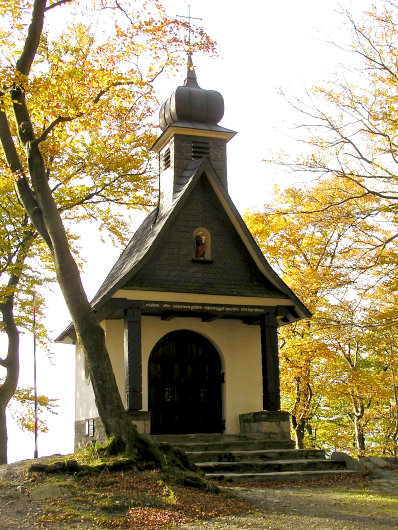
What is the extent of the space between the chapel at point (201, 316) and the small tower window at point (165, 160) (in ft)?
2.58

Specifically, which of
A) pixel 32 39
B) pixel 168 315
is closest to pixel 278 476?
pixel 168 315

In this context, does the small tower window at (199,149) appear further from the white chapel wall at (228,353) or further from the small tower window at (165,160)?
the white chapel wall at (228,353)

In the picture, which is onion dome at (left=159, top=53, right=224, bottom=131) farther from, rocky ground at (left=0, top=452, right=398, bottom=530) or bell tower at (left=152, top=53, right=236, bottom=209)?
rocky ground at (left=0, top=452, right=398, bottom=530)

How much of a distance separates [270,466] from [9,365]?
10654mm

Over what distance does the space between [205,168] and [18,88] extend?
19.7 feet

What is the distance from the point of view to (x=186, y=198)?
1706 cm

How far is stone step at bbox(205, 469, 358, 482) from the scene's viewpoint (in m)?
11.7

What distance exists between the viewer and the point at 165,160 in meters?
19.4

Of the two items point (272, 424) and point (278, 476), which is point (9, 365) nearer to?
point (272, 424)

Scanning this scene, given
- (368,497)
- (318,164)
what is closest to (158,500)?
(368,497)

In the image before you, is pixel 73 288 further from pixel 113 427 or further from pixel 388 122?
pixel 388 122

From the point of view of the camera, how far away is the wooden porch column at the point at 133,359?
583 inches

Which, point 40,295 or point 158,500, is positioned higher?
point 40,295

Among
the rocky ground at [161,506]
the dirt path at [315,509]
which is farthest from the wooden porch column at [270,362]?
the rocky ground at [161,506]
